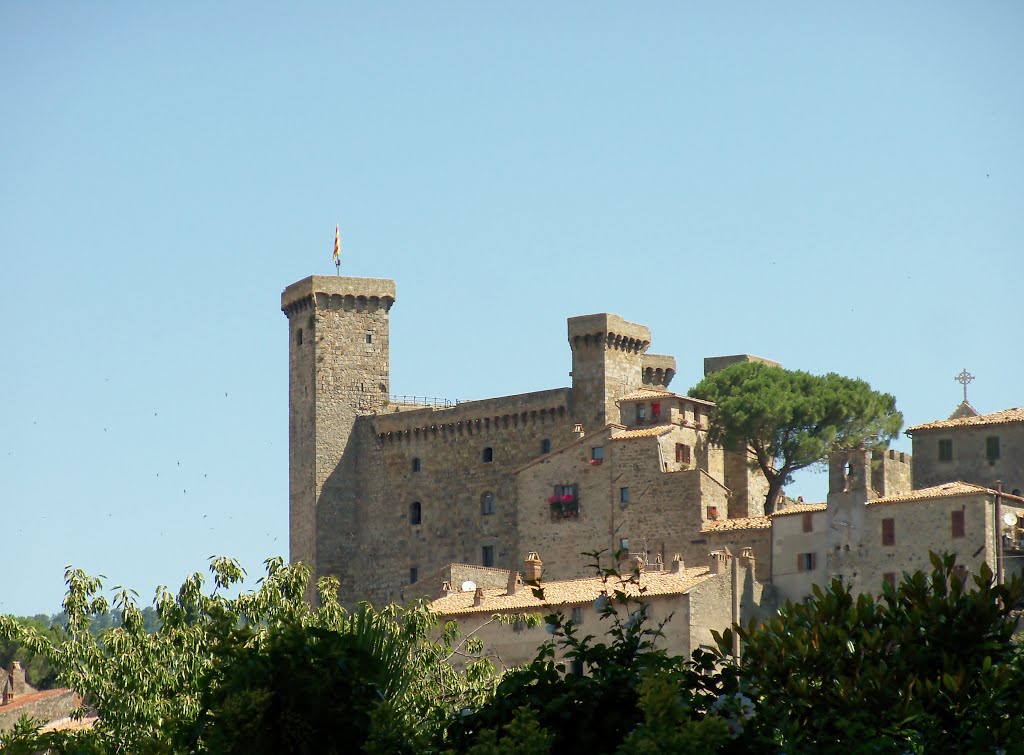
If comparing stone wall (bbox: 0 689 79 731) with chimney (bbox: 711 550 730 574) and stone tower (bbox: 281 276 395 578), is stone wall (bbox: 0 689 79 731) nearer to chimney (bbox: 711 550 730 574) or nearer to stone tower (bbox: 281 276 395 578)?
stone tower (bbox: 281 276 395 578)

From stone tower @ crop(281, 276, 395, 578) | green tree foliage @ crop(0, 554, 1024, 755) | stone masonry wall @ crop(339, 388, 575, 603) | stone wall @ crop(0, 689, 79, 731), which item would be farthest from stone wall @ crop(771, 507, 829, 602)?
green tree foliage @ crop(0, 554, 1024, 755)

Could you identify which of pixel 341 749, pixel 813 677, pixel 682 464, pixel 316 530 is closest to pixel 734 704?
pixel 813 677

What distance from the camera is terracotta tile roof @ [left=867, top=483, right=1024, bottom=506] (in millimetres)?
59594

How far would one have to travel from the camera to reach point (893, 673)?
19438mm

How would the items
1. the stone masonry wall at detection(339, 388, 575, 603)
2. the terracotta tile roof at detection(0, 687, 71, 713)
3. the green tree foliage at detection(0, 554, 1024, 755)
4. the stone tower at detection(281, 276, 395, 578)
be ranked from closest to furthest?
the green tree foliage at detection(0, 554, 1024, 755) → the terracotta tile roof at detection(0, 687, 71, 713) → the stone masonry wall at detection(339, 388, 575, 603) → the stone tower at detection(281, 276, 395, 578)

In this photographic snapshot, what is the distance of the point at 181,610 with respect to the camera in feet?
126

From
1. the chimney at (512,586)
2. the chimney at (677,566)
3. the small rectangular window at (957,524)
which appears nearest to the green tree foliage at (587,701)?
the small rectangular window at (957,524)

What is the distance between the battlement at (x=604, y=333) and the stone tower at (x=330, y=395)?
9374mm

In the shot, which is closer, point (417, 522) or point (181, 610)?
point (181, 610)

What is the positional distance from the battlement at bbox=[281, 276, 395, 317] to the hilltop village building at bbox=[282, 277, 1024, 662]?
0.27 ft

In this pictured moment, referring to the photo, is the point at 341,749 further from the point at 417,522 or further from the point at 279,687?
the point at 417,522

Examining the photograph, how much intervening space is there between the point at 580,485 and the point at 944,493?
14.3 metres

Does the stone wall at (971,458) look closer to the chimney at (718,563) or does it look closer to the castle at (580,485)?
the castle at (580,485)

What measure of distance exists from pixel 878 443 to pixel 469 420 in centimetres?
Result: 1559
